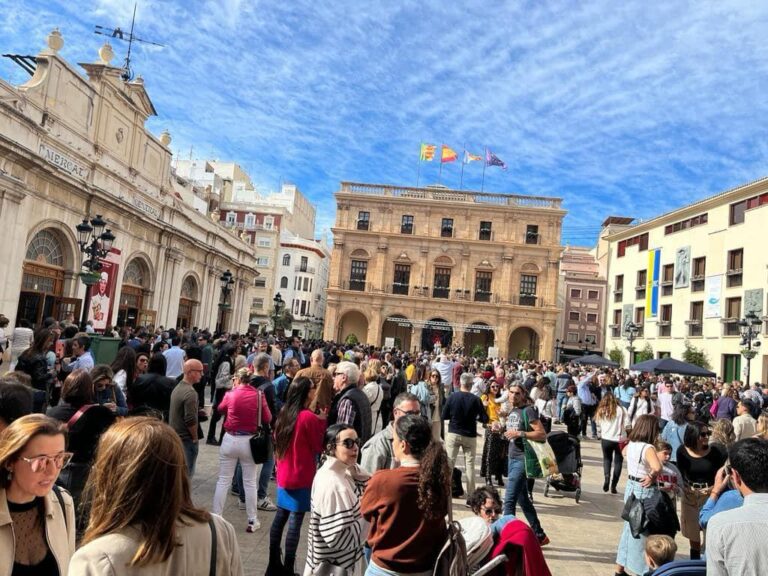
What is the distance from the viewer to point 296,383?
473cm

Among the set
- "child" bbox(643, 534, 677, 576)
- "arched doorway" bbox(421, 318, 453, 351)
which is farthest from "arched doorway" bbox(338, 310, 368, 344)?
"child" bbox(643, 534, 677, 576)

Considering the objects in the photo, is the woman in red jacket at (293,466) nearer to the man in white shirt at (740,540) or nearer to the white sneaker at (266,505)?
the white sneaker at (266,505)

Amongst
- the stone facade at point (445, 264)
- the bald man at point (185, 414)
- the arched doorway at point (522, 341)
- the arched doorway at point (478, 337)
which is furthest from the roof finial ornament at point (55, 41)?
the arched doorway at point (522, 341)

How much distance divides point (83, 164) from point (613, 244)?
39759mm

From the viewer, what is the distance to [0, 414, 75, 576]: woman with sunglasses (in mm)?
2129

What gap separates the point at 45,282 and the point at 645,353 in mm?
34272

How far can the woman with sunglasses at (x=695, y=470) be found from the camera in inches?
204

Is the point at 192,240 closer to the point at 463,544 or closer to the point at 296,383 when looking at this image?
the point at 296,383

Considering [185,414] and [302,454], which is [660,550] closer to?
[302,454]

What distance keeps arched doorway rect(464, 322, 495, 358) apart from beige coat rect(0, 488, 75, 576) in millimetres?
43262

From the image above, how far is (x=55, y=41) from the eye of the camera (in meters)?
17.2

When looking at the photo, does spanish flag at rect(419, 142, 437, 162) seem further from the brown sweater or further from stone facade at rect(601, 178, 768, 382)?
the brown sweater

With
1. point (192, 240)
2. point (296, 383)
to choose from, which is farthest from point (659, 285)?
point (296, 383)

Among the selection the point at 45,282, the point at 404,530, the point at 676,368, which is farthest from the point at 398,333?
the point at 404,530
